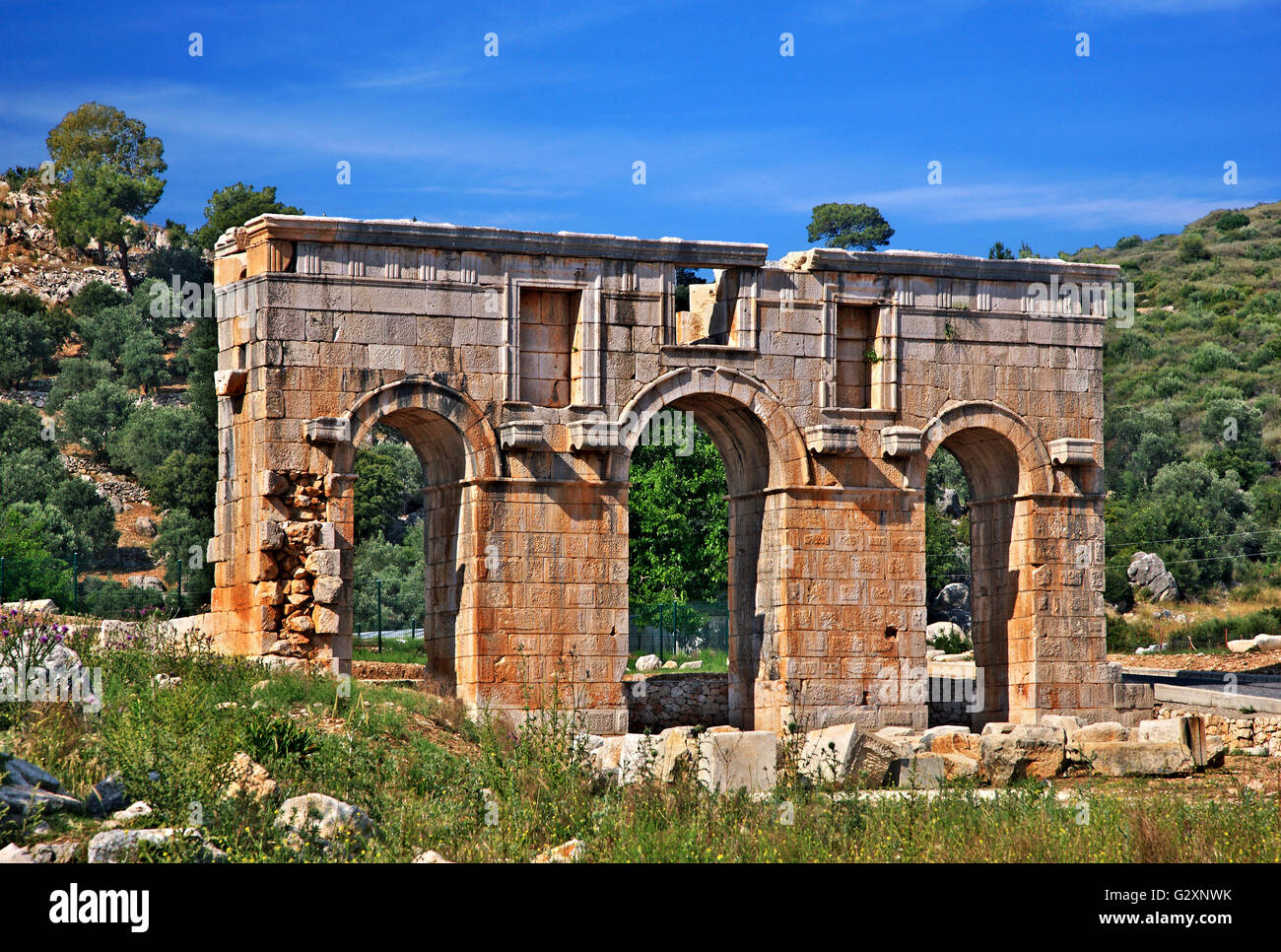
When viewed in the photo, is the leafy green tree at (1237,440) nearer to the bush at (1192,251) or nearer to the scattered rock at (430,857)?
the bush at (1192,251)

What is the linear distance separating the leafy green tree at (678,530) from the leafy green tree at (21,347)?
31233 mm

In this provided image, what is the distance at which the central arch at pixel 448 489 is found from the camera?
1994cm

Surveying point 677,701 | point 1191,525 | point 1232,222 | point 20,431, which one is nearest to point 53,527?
point 20,431

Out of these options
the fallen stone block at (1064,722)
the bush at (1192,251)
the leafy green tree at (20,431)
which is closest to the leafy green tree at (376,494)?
the leafy green tree at (20,431)

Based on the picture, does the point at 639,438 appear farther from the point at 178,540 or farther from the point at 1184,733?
the point at 178,540

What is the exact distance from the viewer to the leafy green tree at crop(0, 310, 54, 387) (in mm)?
62750

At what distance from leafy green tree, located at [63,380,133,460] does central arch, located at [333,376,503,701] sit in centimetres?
3901

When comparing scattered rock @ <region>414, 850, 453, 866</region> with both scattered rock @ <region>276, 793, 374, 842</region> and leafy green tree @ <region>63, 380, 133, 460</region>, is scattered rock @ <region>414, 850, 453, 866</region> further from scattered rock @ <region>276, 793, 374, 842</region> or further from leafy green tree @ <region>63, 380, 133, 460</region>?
leafy green tree @ <region>63, 380, 133, 460</region>

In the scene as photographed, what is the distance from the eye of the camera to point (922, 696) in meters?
21.8

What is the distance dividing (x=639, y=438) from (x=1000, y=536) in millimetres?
5818

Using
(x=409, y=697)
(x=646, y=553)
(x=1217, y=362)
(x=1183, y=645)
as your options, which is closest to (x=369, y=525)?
(x=646, y=553)

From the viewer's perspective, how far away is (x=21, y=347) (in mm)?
63375

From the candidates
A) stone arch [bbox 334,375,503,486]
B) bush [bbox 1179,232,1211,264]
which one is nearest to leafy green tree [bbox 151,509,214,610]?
stone arch [bbox 334,375,503,486]
